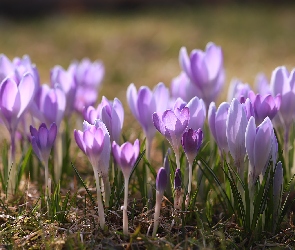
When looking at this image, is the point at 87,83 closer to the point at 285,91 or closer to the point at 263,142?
the point at 285,91

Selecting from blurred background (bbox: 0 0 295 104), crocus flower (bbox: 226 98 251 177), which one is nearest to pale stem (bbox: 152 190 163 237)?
crocus flower (bbox: 226 98 251 177)

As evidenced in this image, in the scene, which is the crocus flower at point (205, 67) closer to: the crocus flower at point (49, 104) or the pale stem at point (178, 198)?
the crocus flower at point (49, 104)

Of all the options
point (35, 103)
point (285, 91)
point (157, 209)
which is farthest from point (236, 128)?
point (35, 103)

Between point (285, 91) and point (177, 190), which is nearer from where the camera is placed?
point (177, 190)

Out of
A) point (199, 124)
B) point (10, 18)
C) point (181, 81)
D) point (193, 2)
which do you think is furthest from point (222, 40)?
point (199, 124)

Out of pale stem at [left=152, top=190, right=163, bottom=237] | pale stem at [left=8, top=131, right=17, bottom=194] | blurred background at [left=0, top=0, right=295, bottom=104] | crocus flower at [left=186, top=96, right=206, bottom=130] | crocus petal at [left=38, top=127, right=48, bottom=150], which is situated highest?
blurred background at [left=0, top=0, right=295, bottom=104]

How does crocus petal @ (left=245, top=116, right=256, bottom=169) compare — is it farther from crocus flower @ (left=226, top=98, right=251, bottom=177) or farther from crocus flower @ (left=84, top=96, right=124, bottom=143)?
crocus flower @ (left=84, top=96, right=124, bottom=143)

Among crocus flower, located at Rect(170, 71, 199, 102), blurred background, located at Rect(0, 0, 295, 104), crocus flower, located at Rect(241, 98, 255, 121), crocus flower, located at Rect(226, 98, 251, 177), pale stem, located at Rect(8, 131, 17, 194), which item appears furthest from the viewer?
blurred background, located at Rect(0, 0, 295, 104)

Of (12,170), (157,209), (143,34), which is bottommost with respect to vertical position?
(157,209)
